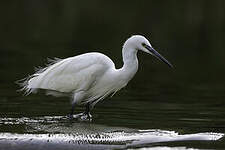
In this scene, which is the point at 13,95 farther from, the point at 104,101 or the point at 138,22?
the point at 138,22

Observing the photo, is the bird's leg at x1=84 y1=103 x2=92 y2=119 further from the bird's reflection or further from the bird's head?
the bird's head

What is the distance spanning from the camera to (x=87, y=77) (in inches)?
448

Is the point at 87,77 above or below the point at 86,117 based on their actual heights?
above

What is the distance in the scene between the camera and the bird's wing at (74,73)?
11.3 meters

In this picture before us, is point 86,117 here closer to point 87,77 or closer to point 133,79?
point 87,77

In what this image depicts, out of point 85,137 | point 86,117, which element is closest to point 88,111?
point 86,117

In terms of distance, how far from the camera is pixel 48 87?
38.2 feet

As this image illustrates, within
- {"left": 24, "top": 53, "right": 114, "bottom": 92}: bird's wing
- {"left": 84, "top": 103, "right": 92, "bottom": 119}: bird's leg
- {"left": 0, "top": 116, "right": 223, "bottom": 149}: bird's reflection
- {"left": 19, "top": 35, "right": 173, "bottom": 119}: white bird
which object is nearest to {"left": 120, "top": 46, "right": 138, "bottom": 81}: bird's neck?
{"left": 19, "top": 35, "right": 173, "bottom": 119}: white bird

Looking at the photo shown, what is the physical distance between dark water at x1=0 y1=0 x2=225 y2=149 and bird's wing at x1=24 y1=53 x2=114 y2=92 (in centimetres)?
52

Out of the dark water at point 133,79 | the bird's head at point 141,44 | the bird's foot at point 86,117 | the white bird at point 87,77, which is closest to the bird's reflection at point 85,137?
the dark water at point 133,79

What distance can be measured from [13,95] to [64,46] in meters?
11.2

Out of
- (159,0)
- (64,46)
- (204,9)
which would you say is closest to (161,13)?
(204,9)

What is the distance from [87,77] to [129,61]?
0.80 meters

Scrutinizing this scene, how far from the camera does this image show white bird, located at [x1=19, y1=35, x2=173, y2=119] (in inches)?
445
